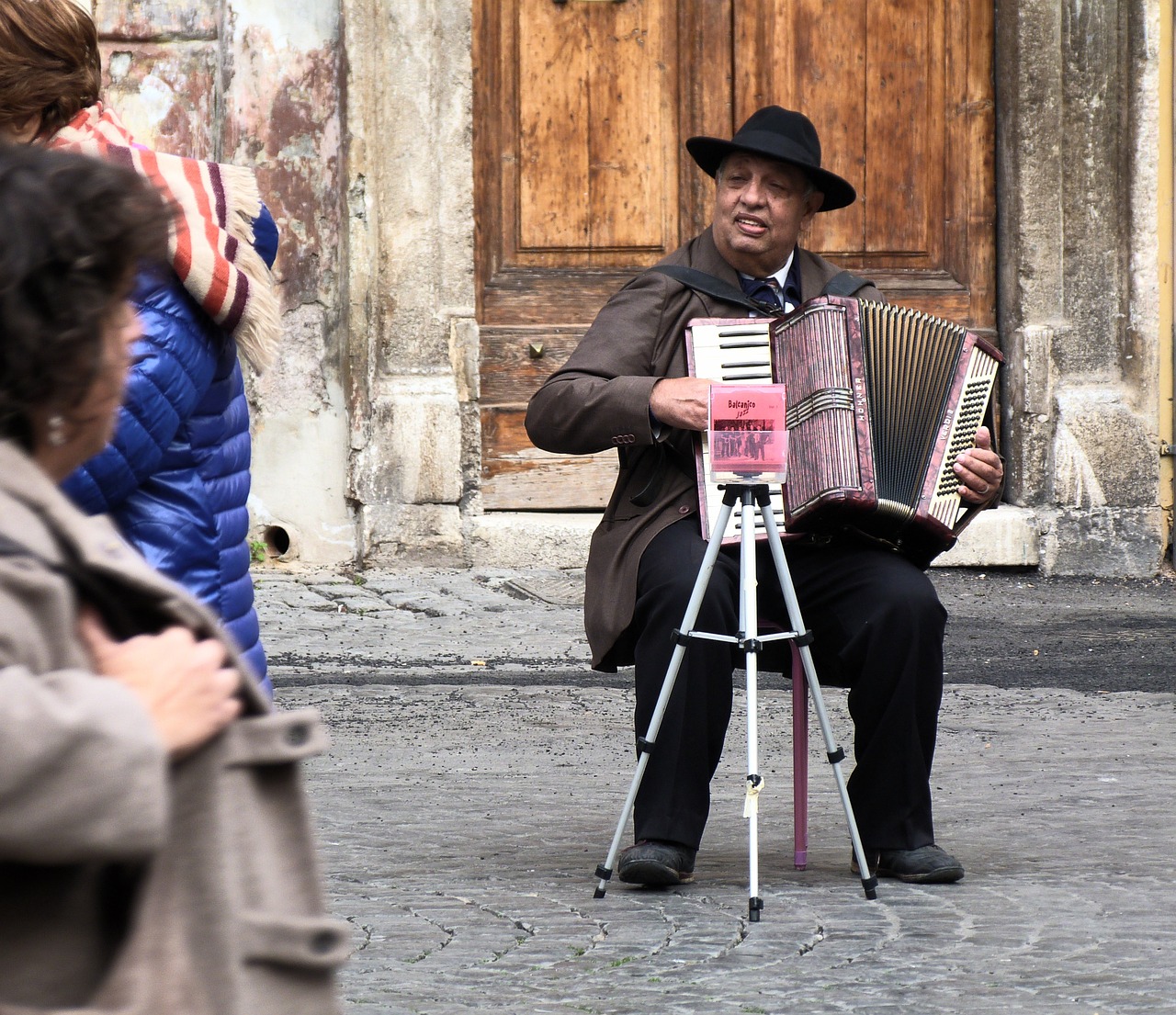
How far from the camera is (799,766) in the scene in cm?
427

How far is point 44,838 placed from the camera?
1341 mm

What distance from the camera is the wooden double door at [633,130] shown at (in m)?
9.04

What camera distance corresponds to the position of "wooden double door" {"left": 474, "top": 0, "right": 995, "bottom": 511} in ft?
29.7

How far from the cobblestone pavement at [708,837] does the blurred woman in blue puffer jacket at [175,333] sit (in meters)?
1.02

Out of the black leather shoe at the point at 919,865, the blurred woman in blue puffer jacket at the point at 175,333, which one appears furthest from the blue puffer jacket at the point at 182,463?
the black leather shoe at the point at 919,865

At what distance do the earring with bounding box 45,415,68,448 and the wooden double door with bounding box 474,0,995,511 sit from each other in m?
7.46

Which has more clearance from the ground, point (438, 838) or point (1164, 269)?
point (1164, 269)

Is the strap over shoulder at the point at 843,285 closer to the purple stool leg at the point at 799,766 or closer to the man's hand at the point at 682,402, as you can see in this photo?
the man's hand at the point at 682,402

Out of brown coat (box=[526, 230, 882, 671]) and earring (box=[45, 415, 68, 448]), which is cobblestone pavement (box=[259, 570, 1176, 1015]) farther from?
earring (box=[45, 415, 68, 448])

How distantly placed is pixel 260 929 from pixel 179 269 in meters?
1.36

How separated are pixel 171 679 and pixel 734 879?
2.85 metres

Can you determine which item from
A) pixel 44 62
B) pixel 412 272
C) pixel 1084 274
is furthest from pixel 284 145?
pixel 44 62

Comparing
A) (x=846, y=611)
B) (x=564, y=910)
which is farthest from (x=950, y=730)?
(x=564, y=910)

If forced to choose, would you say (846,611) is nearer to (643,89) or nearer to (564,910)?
(564,910)
